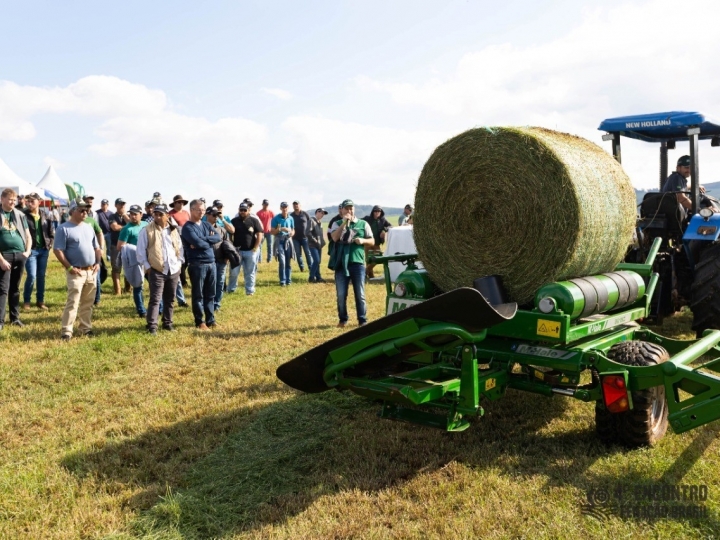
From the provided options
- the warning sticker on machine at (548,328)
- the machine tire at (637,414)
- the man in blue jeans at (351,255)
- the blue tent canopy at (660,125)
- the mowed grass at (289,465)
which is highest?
the blue tent canopy at (660,125)

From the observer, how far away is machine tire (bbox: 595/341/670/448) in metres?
3.97

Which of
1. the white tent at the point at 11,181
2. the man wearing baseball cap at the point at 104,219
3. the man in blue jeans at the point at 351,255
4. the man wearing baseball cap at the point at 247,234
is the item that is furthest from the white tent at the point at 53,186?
the man in blue jeans at the point at 351,255

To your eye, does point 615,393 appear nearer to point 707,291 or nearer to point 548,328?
point 548,328

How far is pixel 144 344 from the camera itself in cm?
812

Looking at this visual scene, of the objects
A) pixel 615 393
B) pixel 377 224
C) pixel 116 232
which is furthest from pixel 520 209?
pixel 116 232

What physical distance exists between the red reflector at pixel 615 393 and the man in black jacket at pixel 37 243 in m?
9.85

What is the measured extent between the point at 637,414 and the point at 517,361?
0.88 meters

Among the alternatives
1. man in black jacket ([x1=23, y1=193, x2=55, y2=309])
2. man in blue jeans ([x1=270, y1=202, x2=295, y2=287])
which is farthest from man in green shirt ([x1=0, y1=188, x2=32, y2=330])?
man in blue jeans ([x1=270, y1=202, x2=295, y2=287])

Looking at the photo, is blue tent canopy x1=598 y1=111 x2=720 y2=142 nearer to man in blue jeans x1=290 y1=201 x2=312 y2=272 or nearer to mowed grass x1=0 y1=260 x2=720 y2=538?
mowed grass x1=0 y1=260 x2=720 y2=538

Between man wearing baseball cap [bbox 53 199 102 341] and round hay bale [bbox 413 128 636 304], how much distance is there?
5.91 m

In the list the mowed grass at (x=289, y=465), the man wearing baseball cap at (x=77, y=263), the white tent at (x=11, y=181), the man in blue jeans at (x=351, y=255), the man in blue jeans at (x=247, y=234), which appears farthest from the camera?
the white tent at (x=11, y=181)

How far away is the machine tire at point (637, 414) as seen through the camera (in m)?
3.97

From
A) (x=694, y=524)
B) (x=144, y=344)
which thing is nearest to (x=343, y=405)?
(x=694, y=524)

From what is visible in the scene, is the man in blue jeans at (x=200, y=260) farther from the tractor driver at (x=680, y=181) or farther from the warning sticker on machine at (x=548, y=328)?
the tractor driver at (x=680, y=181)
